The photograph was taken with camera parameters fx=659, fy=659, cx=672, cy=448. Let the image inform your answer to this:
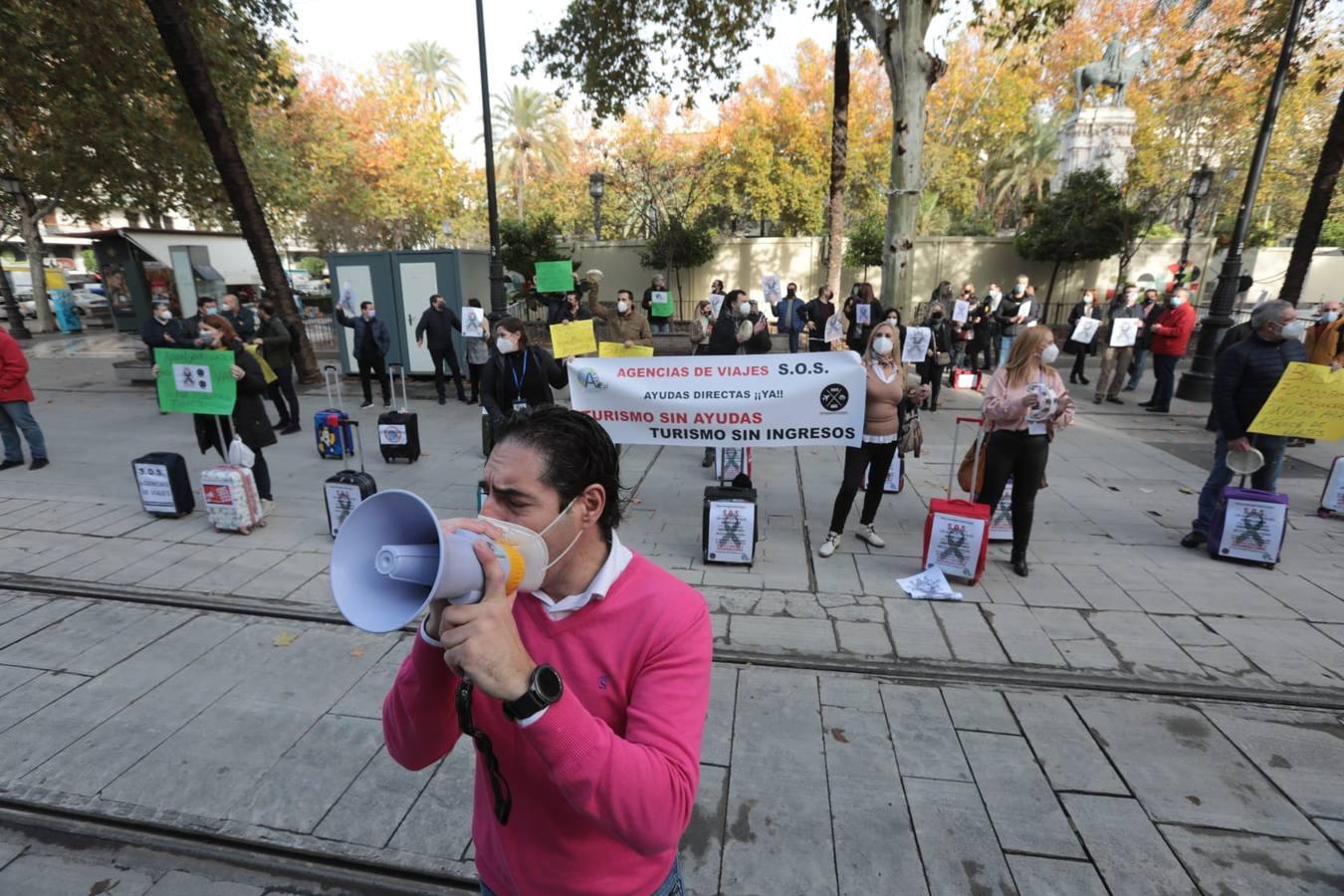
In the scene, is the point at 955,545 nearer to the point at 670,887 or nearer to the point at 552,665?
the point at 670,887

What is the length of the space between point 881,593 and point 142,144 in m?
20.0

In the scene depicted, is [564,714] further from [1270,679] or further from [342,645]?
[1270,679]

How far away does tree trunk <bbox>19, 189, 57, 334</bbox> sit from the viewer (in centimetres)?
2039

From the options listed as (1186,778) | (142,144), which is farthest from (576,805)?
(142,144)

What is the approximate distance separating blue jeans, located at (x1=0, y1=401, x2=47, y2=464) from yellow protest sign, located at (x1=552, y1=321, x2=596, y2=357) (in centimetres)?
615

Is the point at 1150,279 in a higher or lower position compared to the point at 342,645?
higher

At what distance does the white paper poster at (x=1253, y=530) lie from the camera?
5.22 metres

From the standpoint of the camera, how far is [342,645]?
14.0 ft

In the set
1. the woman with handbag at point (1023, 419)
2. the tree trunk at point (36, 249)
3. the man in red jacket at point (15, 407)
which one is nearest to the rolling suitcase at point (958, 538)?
the woman with handbag at point (1023, 419)

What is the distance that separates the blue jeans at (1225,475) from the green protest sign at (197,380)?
28.8 ft

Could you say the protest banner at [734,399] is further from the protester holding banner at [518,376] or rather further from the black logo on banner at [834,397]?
the protester holding banner at [518,376]

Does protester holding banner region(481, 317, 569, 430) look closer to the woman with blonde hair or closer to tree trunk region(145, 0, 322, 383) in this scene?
the woman with blonde hair

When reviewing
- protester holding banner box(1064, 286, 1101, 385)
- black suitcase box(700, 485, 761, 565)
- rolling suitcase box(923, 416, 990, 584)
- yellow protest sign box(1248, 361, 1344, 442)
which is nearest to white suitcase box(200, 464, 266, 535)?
black suitcase box(700, 485, 761, 565)

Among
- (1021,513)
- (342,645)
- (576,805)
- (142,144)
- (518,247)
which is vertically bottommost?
(342,645)
